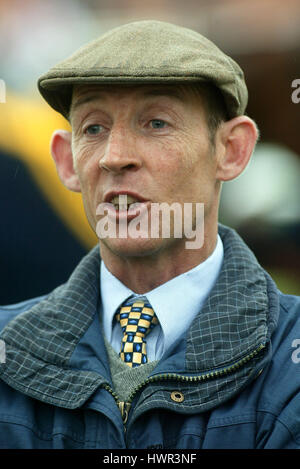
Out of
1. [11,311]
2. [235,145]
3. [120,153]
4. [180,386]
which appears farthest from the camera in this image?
[11,311]

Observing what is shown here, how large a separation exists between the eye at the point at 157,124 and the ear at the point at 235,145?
0.27 meters

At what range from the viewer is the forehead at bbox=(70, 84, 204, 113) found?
1867mm

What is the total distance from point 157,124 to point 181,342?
728 millimetres

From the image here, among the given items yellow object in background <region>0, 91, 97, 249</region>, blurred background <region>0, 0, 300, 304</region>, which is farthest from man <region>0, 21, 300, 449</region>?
yellow object in background <region>0, 91, 97, 249</region>

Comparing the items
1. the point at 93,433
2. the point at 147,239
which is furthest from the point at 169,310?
the point at 93,433

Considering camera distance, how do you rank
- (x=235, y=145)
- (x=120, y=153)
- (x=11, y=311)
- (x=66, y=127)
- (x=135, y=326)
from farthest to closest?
(x=66, y=127) < (x=11, y=311) < (x=235, y=145) < (x=135, y=326) < (x=120, y=153)

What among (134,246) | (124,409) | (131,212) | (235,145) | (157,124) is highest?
(157,124)

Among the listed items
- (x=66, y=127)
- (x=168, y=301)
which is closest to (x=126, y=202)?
(x=168, y=301)

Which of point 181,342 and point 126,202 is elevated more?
point 126,202

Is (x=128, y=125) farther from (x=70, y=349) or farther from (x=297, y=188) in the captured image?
(x=297, y=188)

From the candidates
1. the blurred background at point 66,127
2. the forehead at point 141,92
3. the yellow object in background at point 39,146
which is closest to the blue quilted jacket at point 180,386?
the forehead at point 141,92

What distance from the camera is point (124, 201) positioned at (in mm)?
1897

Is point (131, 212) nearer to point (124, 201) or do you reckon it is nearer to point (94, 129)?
point (124, 201)

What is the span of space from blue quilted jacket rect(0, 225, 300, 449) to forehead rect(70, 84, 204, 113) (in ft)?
2.13
